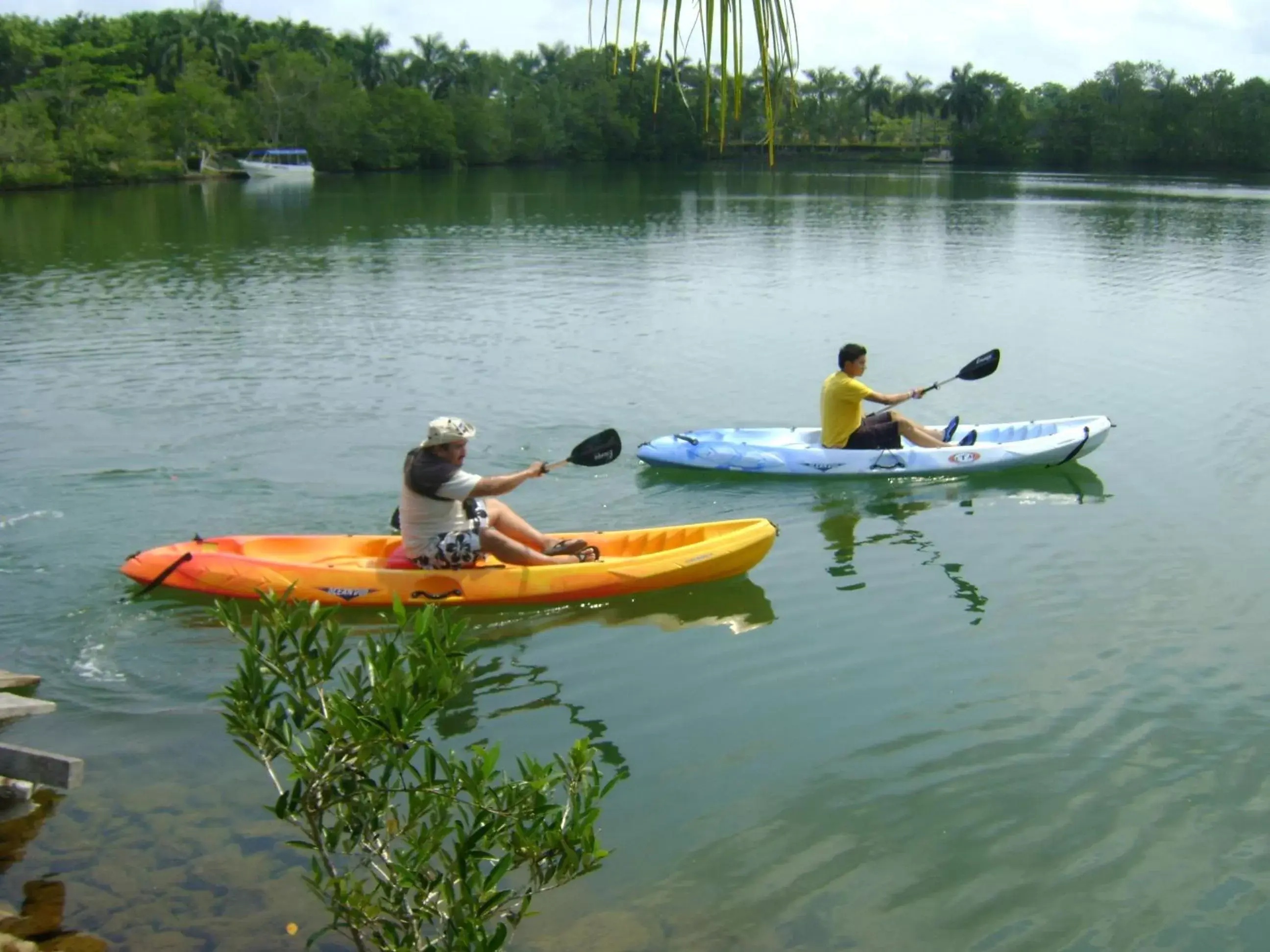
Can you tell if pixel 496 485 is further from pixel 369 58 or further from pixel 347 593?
pixel 369 58

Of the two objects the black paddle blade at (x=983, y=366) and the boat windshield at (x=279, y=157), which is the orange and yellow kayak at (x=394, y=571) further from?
the boat windshield at (x=279, y=157)

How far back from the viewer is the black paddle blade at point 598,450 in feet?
30.2

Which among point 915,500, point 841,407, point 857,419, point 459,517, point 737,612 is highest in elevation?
point 841,407

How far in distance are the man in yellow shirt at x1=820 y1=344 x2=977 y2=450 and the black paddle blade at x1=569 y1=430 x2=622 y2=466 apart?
10.8 feet

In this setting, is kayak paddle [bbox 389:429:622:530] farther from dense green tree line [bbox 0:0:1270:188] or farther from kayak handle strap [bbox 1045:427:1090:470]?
dense green tree line [bbox 0:0:1270:188]

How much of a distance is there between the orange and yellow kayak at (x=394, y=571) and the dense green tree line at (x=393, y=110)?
151 ft

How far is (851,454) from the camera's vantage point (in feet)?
39.1

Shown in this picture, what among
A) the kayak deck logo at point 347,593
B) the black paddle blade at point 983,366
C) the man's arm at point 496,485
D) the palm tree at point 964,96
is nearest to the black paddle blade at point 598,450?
the man's arm at point 496,485

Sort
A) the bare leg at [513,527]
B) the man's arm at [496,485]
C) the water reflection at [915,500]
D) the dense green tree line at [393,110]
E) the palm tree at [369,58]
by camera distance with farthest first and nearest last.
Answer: the palm tree at [369,58], the dense green tree line at [393,110], the water reflection at [915,500], the bare leg at [513,527], the man's arm at [496,485]

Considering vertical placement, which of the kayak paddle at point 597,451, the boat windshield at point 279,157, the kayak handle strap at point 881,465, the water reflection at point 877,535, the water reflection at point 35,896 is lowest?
the water reflection at point 35,896

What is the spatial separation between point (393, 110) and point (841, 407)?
6656 cm

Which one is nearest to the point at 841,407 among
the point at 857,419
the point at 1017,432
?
the point at 857,419

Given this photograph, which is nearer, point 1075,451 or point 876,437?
point 876,437

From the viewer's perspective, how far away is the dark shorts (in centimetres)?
1209
